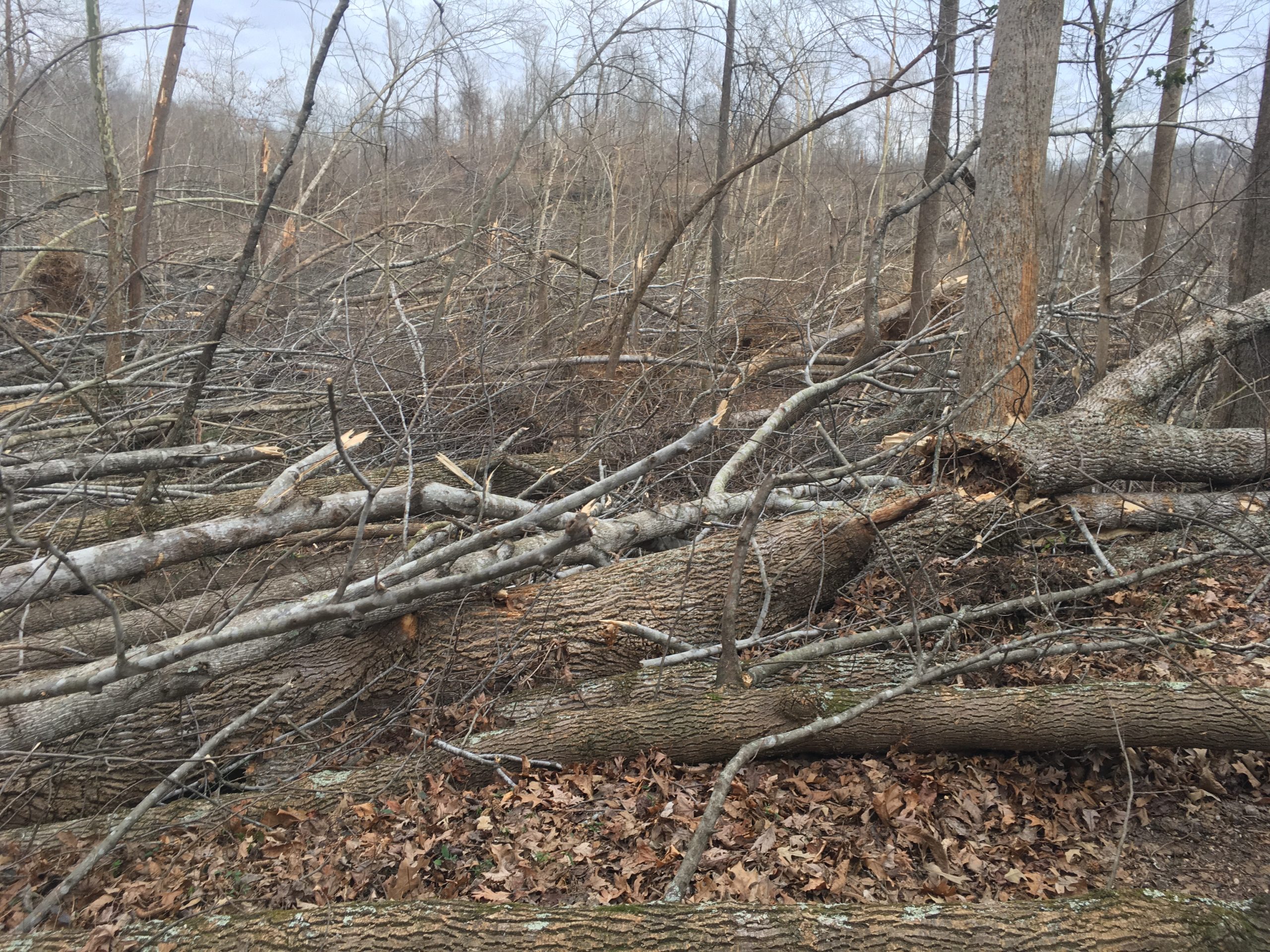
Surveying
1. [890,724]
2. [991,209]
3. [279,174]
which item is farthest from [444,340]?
[890,724]

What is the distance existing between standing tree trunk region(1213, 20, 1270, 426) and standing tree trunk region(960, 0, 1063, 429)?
1713mm

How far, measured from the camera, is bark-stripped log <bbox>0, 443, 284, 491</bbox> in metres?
4.04

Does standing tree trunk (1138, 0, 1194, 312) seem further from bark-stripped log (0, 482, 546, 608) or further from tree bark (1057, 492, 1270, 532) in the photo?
bark-stripped log (0, 482, 546, 608)

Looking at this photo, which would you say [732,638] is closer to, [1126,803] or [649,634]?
→ [649,634]

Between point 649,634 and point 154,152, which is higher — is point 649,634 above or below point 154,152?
below

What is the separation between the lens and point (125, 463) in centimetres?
408

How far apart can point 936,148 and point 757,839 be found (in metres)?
5.64

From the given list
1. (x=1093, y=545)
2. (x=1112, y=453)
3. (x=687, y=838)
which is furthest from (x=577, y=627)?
(x=1112, y=453)

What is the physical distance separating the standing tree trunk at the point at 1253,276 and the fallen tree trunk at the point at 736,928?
4.30 meters

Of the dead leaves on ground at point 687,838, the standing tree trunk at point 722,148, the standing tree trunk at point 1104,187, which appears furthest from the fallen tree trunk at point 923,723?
the standing tree trunk at point 722,148

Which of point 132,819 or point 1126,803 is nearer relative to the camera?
point 132,819

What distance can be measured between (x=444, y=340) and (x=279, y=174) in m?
3.62

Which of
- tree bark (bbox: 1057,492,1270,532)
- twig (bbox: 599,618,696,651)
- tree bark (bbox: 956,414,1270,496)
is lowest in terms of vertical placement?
twig (bbox: 599,618,696,651)

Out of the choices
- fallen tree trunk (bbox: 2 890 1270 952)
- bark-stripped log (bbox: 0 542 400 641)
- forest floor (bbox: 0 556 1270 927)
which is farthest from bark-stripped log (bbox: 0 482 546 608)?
fallen tree trunk (bbox: 2 890 1270 952)
